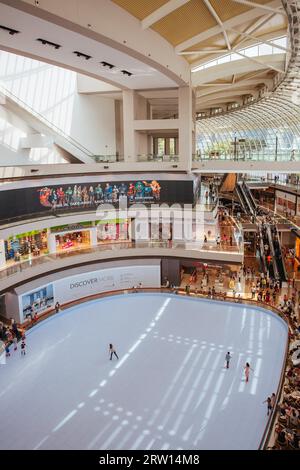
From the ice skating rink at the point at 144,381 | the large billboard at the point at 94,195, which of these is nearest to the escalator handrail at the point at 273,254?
the ice skating rink at the point at 144,381

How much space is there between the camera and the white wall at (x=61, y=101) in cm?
2056

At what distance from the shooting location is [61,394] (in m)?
13.3

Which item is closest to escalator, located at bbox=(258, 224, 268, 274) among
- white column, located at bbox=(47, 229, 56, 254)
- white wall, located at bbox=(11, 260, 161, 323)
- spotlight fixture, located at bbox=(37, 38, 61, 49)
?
white wall, located at bbox=(11, 260, 161, 323)

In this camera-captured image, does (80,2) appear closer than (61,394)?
Yes

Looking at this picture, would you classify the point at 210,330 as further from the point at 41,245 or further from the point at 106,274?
the point at 41,245

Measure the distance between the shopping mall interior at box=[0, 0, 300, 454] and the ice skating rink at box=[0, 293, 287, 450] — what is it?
65 millimetres

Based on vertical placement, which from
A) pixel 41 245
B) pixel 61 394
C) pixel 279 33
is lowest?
pixel 61 394

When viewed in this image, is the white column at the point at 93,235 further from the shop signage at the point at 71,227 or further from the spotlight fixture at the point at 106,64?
the spotlight fixture at the point at 106,64

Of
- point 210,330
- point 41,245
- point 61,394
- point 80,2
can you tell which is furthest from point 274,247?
point 80,2

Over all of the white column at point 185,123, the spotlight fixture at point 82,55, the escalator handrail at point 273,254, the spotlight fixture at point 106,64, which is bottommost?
the escalator handrail at point 273,254

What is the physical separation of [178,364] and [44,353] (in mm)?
5943

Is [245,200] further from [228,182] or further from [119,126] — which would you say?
[119,126]

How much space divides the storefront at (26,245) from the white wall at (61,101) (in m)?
7.21

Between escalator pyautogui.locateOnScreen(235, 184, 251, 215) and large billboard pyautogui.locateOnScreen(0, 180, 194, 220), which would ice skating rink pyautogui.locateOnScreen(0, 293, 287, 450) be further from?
escalator pyautogui.locateOnScreen(235, 184, 251, 215)
